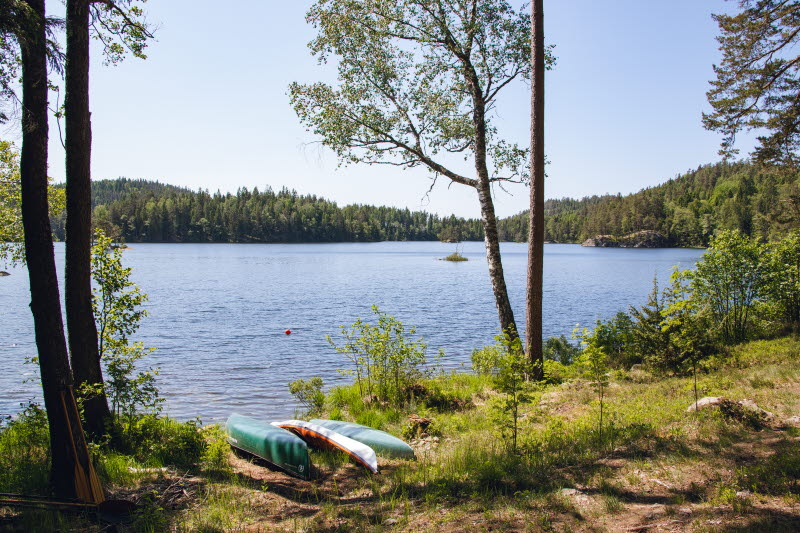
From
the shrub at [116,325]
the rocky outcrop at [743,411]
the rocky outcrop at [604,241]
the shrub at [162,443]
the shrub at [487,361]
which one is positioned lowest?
the shrub at [487,361]

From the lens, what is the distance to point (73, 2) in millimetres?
6668

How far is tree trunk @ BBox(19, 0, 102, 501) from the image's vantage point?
5.39m

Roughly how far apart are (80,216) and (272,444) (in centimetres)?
445

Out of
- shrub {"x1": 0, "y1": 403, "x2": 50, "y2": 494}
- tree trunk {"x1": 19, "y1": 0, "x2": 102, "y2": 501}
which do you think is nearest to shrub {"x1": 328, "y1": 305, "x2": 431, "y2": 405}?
shrub {"x1": 0, "y1": 403, "x2": 50, "y2": 494}

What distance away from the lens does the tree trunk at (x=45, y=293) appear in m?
5.39

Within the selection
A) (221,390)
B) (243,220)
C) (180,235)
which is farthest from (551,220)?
(221,390)

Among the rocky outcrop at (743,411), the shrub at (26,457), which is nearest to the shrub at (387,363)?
the shrub at (26,457)

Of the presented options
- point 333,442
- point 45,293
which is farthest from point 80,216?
point 333,442

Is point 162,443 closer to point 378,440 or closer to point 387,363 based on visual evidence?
point 378,440

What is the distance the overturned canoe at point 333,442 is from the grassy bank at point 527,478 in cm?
19

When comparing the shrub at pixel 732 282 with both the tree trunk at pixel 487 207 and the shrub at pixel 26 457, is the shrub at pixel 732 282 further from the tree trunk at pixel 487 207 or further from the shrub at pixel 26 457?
the shrub at pixel 26 457

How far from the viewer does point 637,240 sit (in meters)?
145

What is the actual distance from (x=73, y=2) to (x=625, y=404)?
1056cm

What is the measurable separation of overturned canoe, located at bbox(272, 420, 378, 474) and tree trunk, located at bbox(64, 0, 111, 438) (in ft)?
10.3
